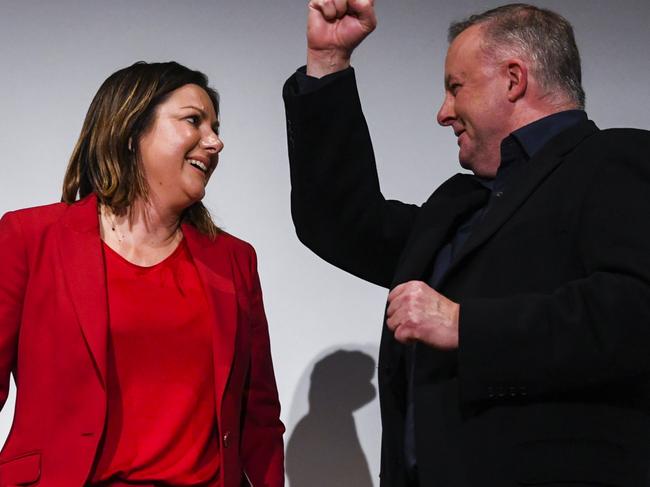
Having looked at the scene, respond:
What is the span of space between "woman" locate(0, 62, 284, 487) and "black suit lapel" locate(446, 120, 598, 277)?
1.84ft

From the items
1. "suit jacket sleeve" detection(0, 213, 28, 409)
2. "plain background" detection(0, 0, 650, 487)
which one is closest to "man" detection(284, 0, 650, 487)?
"suit jacket sleeve" detection(0, 213, 28, 409)

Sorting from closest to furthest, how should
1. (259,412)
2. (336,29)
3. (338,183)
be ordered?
1. (336,29)
2. (338,183)
3. (259,412)

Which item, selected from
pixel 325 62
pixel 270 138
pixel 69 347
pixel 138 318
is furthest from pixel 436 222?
pixel 270 138

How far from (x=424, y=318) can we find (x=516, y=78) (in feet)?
1.68

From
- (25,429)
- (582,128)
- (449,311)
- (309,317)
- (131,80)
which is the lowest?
(25,429)

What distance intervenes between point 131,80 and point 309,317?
0.78 metres

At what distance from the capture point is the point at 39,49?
229 centimetres

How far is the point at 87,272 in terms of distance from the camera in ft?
5.65

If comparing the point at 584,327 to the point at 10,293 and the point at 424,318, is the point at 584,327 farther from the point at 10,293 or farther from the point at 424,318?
the point at 10,293

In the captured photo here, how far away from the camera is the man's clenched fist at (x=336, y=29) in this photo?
5.04 feet

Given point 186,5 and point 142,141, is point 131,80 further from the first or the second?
point 186,5

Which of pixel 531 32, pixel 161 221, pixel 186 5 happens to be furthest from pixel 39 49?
pixel 531 32

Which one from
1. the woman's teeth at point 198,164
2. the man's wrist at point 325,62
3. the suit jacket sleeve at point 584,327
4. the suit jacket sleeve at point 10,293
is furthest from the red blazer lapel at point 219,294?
the suit jacket sleeve at point 584,327

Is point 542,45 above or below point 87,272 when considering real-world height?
above
